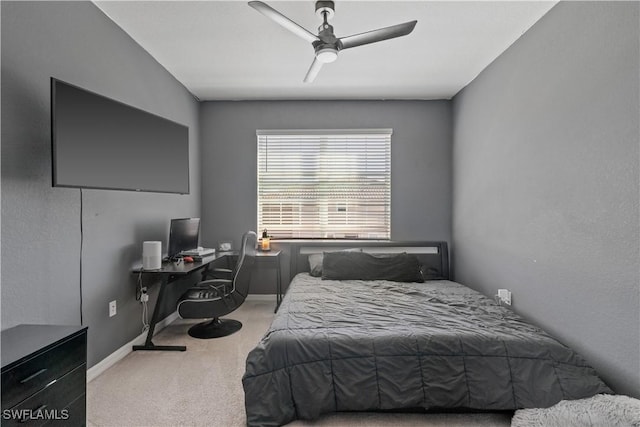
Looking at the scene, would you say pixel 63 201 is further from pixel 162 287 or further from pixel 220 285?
pixel 220 285

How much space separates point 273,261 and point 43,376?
8.74ft

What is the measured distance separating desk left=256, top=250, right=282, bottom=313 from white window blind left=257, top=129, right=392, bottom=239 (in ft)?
1.27

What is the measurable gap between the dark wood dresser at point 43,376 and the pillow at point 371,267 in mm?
2338

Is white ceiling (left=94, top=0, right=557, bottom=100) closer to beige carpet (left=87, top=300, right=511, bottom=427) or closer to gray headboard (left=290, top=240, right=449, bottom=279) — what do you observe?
gray headboard (left=290, top=240, right=449, bottom=279)

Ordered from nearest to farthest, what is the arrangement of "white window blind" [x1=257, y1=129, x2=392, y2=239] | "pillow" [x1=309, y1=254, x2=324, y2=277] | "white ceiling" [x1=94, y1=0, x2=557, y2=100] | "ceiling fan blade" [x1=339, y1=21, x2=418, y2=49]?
"ceiling fan blade" [x1=339, y1=21, x2=418, y2=49] < "white ceiling" [x1=94, y1=0, x2=557, y2=100] < "pillow" [x1=309, y1=254, x2=324, y2=277] < "white window blind" [x1=257, y1=129, x2=392, y2=239]

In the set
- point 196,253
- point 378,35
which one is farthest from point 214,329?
point 378,35

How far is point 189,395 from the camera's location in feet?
7.04

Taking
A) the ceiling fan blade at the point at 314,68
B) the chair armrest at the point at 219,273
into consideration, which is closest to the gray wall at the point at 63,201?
the chair armrest at the point at 219,273

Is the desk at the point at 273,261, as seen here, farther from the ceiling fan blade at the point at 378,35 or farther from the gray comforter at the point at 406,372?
the ceiling fan blade at the point at 378,35

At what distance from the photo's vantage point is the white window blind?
421cm

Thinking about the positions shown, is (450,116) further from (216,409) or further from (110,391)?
(110,391)

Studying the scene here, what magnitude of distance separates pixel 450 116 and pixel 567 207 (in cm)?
236

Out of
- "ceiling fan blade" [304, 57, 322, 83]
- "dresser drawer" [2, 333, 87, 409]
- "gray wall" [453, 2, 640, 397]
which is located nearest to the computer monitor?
"dresser drawer" [2, 333, 87, 409]

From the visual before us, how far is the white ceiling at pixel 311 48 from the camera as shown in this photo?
2.27m
